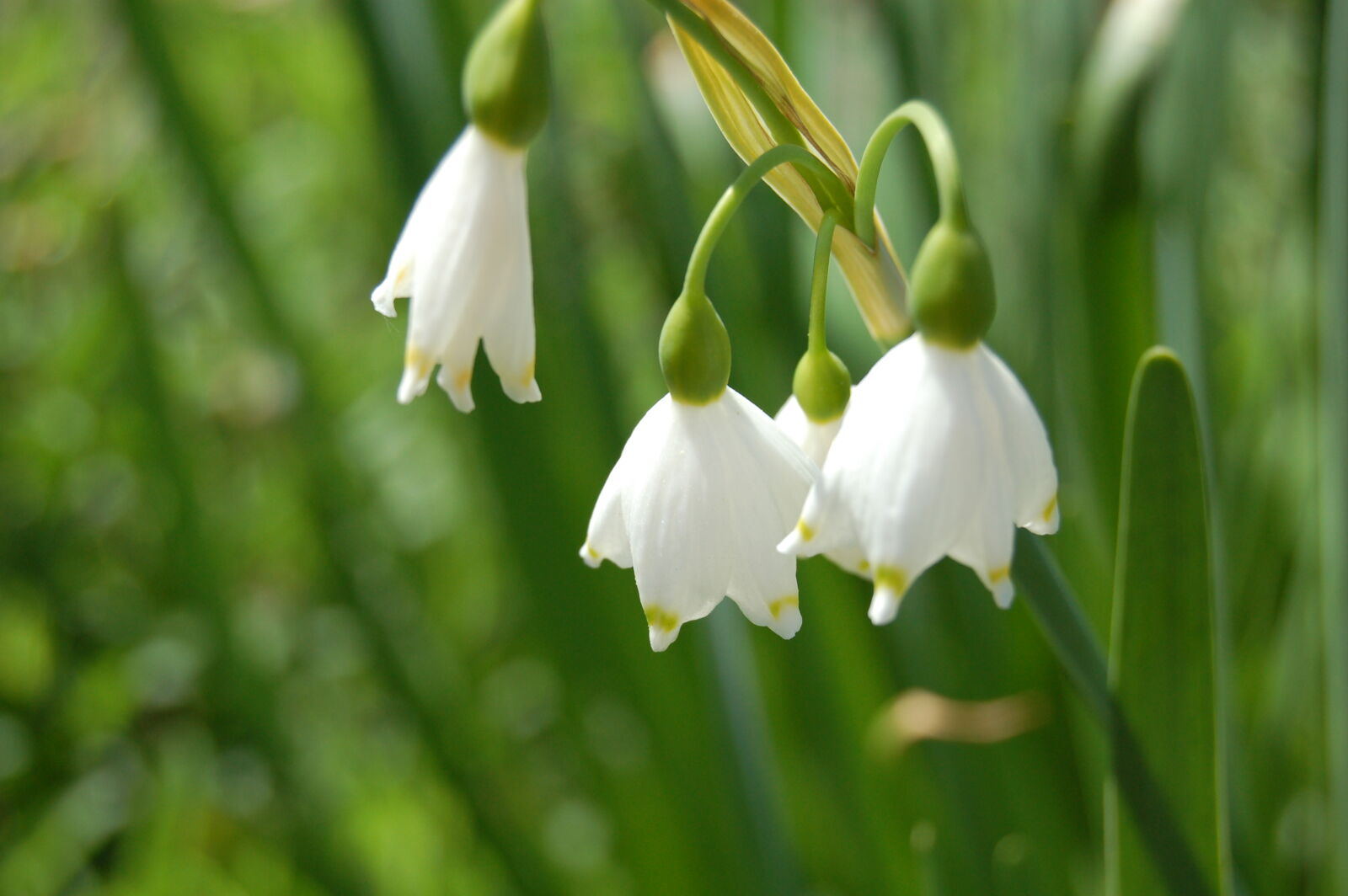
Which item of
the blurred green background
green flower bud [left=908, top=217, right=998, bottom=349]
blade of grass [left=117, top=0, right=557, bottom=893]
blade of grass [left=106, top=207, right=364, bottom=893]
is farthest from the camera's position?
blade of grass [left=106, top=207, right=364, bottom=893]

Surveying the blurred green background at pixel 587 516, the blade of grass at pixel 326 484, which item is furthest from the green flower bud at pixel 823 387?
the blade of grass at pixel 326 484

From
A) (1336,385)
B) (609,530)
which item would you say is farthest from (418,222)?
(1336,385)

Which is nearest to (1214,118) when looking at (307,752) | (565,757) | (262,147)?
(565,757)

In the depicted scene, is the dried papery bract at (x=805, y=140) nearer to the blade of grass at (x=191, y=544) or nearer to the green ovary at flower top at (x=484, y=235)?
the green ovary at flower top at (x=484, y=235)

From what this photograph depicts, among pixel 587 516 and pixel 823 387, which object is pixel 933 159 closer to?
pixel 823 387

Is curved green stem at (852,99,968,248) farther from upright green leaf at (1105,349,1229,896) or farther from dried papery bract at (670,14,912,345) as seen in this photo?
upright green leaf at (1105,349,1229,896)

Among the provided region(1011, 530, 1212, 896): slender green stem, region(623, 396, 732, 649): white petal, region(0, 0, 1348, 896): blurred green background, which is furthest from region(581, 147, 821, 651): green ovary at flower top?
region(0, 0, 1348, 896): blurred green background
